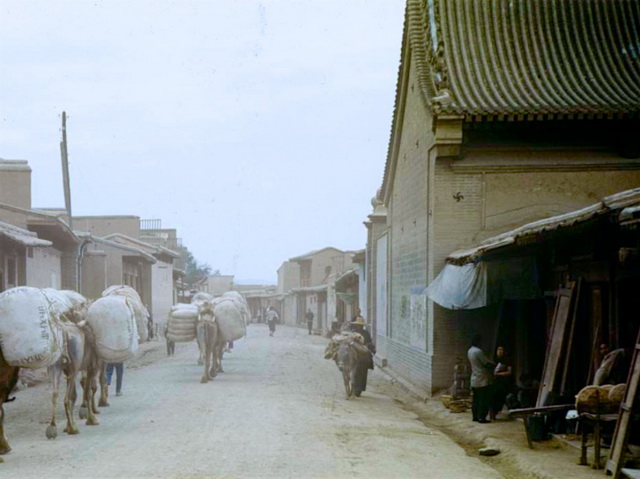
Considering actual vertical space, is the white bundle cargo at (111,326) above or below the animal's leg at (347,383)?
above

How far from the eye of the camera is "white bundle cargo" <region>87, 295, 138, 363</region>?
48.9 feet

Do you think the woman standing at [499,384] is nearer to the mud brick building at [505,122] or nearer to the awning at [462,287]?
the awning at [462,287]

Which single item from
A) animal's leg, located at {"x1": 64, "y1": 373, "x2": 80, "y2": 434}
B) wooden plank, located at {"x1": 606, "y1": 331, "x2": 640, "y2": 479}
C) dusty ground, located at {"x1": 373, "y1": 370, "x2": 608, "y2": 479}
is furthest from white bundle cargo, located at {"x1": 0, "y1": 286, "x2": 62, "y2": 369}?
wooden plank, located at {"x1": 606, "y1": 331, "x2": 640, "y2": 479}

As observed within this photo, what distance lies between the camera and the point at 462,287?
17.2 metres

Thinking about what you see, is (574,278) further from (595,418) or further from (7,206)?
(7,206)

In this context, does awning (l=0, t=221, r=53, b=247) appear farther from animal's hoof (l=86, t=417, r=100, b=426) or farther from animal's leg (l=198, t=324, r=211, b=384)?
animal's hoof (l=86, t=417, r=100, b=426)

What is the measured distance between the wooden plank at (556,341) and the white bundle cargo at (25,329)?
23.7 ft

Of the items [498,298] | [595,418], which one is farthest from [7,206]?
[595,418]

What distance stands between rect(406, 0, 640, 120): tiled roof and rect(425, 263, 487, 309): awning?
3329 millimetres

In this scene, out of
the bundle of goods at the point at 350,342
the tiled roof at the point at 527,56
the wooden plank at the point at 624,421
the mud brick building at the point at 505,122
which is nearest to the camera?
the wooden plank at the point at 624,421

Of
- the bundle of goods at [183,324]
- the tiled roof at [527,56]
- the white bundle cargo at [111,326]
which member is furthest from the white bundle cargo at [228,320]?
the white bundle cargo at [111,326]

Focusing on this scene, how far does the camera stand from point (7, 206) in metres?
27.3

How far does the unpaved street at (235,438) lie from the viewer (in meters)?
10.3

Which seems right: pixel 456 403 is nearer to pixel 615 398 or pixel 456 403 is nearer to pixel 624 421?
pixel 615 398
